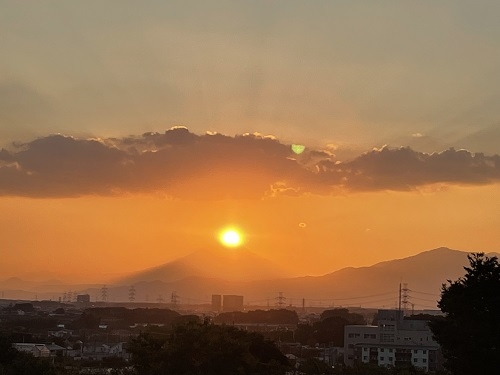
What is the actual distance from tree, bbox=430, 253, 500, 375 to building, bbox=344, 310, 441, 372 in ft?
87.2

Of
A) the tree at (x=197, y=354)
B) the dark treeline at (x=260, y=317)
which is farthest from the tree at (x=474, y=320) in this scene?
the dark treeline at (x=260, y=317)

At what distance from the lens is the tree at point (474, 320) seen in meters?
26.1

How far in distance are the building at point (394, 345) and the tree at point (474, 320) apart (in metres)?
26.6

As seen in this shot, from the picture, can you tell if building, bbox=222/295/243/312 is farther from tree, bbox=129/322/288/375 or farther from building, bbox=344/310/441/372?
tree, bbox=129/322/288/375

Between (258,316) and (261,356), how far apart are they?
70.1m

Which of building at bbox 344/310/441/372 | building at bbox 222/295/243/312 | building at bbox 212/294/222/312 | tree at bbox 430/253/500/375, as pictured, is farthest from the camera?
building at bbox 212/294/222/312

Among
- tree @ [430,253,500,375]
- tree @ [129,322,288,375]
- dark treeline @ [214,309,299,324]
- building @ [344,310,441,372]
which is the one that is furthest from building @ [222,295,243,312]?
tree @ [430,253,500,375]

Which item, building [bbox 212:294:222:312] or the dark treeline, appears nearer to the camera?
the dark treeline

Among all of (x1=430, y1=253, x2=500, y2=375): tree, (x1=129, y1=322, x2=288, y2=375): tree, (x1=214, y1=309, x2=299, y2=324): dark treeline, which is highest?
(x1=430, y1=253, x2=500, y2=375): tree

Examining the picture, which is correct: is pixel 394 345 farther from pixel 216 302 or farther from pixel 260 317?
pixel 216 302

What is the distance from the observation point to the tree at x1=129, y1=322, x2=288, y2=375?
105ft

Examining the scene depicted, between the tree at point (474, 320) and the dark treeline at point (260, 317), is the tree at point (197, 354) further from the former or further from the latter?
the dark treeline at point (260, 317)

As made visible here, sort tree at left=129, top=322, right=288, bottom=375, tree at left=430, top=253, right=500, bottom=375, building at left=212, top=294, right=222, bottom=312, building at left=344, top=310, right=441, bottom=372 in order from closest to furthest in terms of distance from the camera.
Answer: tree at left=430, top=253, right=500, bottom=375, tree at left=129, top=322, right=288, bottom=375, building at left=344, top=310, right=441, bottom=372, building at left=212, top=294, right=222, bottom=312

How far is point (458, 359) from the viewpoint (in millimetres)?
27406
